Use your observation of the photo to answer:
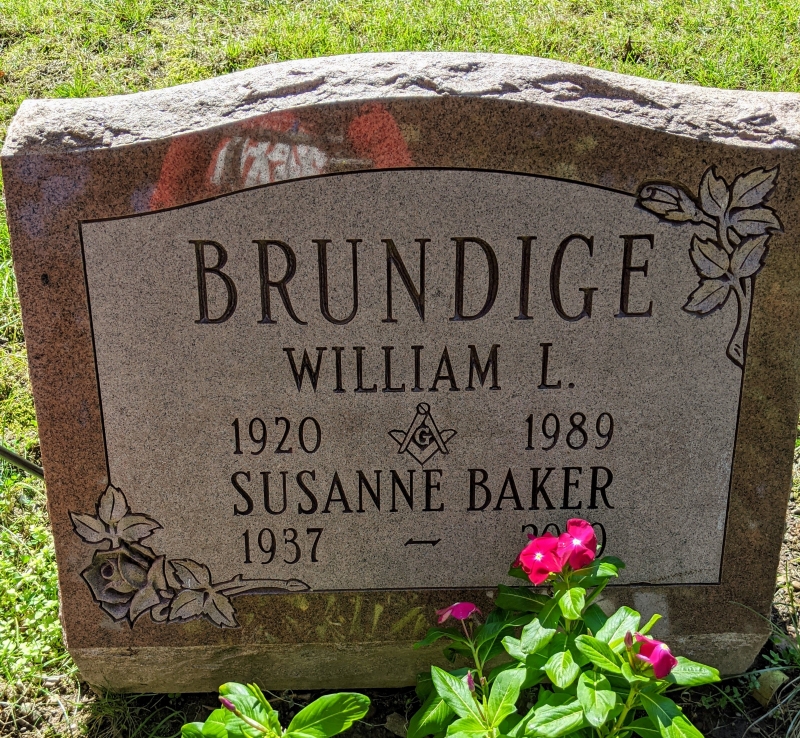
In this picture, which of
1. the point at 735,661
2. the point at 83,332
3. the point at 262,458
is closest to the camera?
the point at 83,332

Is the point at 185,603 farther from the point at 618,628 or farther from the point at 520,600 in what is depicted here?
the point at 618,628

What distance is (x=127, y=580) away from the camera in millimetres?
2527

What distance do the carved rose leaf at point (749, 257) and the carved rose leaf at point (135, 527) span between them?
1.63 meters

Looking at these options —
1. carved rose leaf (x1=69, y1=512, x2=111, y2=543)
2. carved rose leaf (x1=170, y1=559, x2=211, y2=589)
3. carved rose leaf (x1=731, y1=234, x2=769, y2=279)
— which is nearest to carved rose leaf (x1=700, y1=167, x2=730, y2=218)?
carved rose leaf (x1=731, y1=234, x2=769, y2=279)

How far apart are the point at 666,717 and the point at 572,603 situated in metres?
0.31

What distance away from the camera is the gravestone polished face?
216 cm

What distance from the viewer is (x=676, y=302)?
2332 millimetres

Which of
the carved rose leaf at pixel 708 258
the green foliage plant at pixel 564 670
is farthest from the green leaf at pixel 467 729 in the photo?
the carved rose leaf at pixel 708 258

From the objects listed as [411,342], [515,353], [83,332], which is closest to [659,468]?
[515,353]

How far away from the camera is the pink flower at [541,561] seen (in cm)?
221

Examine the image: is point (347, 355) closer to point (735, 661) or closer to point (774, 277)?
point (774, 277)

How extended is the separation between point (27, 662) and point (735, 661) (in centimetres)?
209

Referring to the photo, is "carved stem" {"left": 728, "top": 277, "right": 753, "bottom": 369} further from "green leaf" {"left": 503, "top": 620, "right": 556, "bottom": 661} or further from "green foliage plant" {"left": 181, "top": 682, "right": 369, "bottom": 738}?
"green foliage plant" {"left": 181, "top": 682, "right": 369, "bottom": 738}

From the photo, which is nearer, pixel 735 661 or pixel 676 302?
pixel 676 302
